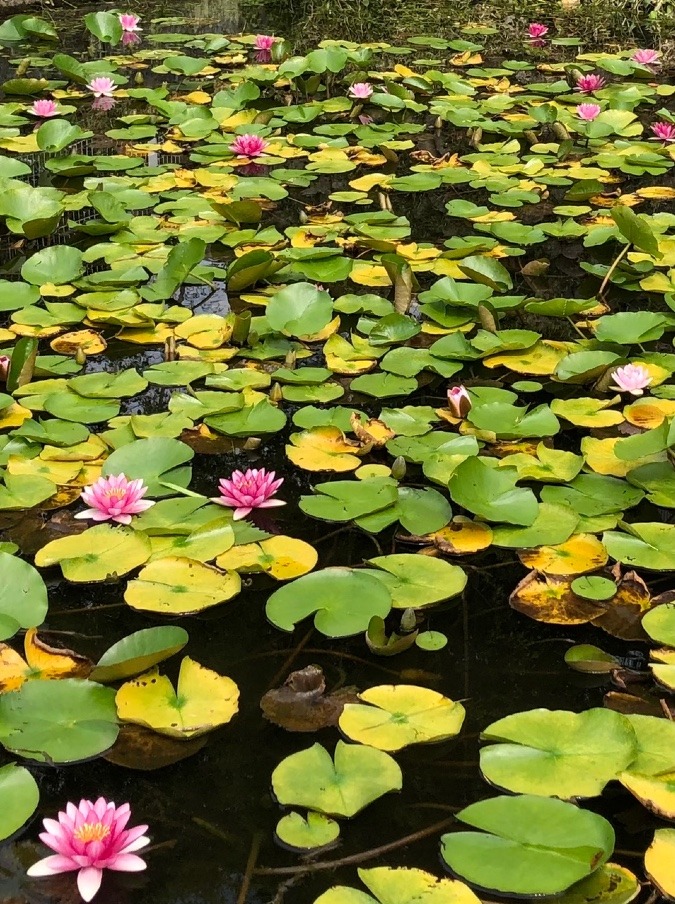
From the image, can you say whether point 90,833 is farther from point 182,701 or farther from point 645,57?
point 645,57

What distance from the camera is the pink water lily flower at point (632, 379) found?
7.63 feet

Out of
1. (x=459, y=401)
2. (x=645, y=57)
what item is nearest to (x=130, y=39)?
(x=645, y=57)

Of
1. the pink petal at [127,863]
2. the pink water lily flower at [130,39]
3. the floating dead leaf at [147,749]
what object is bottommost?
the floating dead leaf at [147,749]

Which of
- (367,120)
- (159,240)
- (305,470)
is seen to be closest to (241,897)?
(305,470)

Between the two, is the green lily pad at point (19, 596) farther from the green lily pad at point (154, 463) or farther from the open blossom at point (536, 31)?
the open blossom at point (536, 31)

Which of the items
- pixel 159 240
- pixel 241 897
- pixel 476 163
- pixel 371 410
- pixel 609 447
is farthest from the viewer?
pixel 476 163

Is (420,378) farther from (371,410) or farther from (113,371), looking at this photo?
(113,371)

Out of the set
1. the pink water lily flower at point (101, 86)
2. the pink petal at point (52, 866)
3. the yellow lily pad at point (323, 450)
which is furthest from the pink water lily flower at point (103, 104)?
the pink petal at point (52, 866)

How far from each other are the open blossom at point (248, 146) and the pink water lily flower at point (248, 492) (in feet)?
7.97

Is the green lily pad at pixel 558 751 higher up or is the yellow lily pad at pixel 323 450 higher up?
the yellow lily pad at pixel 323 450

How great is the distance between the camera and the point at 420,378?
252cm

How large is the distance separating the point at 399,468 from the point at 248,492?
1.02ft

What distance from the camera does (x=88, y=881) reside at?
1.22m

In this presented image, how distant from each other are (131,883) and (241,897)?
0.14 metres
